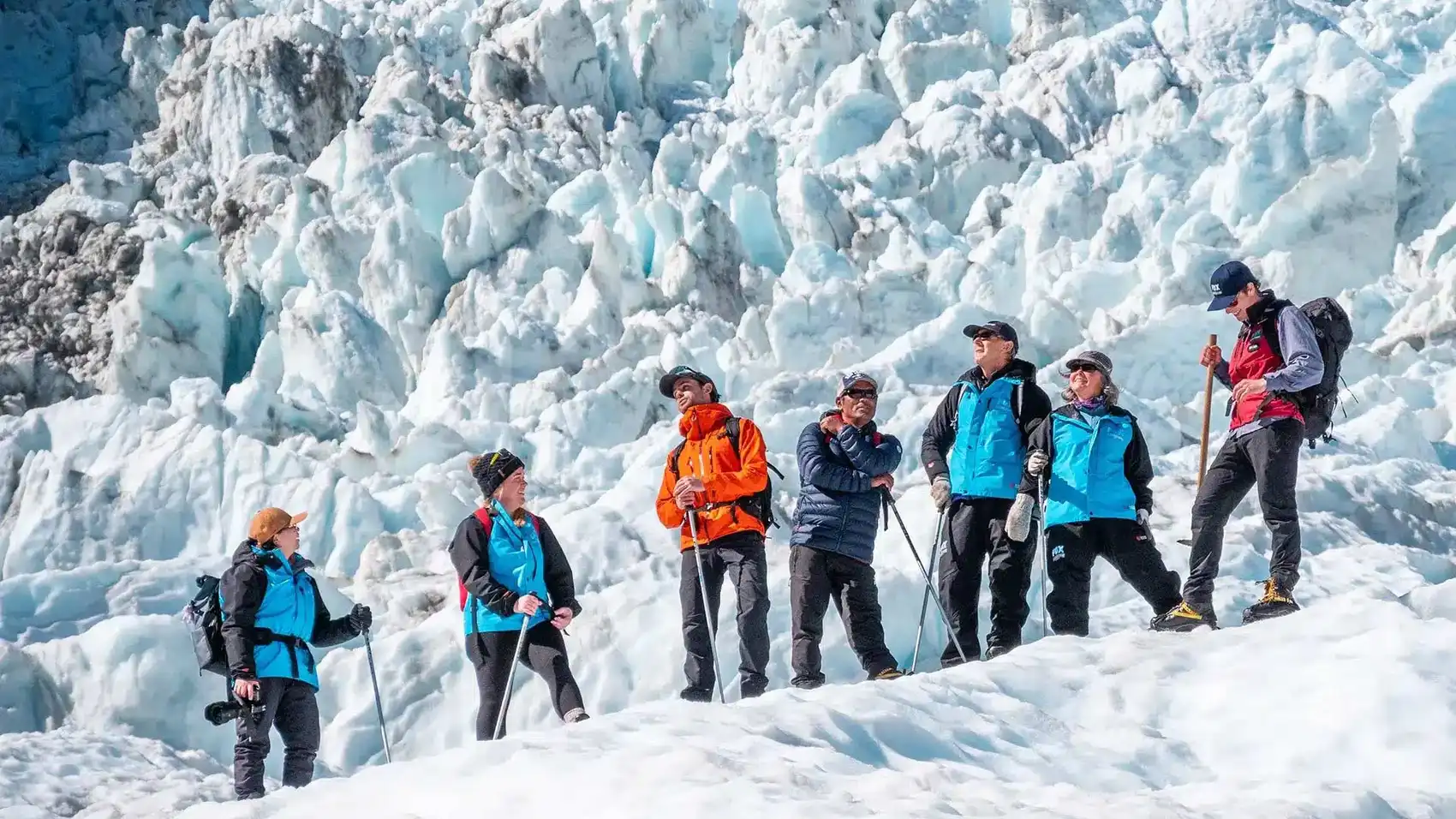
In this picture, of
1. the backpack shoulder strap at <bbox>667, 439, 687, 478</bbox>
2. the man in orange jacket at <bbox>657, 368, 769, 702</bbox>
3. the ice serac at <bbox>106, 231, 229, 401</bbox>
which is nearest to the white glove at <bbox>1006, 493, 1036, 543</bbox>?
the man in orange jacket at <bbox>657, 368, 769, 702</bbox>

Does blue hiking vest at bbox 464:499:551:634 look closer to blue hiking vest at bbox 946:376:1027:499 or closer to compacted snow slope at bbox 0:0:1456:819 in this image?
compacted snow slope at bbox 0:0:1456:819

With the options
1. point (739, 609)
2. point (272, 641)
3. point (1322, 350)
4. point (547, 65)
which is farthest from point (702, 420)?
point (547, 65)

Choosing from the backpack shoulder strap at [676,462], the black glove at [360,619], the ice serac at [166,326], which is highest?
the ice serac at [166,326]

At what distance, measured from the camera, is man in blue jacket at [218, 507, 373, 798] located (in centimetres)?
464

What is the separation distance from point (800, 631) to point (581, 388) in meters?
15.3

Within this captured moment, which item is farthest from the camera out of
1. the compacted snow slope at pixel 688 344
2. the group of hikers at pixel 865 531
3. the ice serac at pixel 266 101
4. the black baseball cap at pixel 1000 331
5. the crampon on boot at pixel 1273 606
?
the ice serac at pixel 266 101

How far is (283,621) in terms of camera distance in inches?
189

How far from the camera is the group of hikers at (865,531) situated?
15.0 feet

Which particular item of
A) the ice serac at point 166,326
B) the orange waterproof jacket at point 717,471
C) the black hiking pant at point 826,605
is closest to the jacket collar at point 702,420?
the orange waterproof jacket at point 717,471

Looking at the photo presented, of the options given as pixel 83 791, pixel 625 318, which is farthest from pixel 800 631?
pixel 625 318

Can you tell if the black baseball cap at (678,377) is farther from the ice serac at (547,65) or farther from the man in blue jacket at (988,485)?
the ice serac at (547,65)

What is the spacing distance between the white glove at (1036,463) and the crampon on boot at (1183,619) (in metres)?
0.64

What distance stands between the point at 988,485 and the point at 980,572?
350 mm

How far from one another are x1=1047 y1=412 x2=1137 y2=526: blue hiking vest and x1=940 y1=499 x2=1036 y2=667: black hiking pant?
185 millimetres
